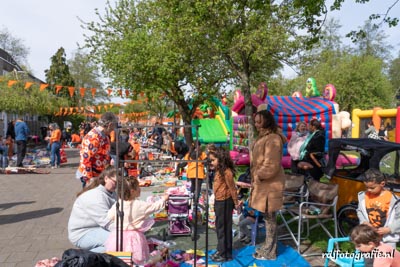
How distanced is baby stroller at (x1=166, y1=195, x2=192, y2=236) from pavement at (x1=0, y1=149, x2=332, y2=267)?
11 cm

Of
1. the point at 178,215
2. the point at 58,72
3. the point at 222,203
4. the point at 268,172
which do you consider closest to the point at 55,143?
the point at 178,215

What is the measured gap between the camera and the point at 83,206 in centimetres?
412

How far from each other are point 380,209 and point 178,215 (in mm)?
2973

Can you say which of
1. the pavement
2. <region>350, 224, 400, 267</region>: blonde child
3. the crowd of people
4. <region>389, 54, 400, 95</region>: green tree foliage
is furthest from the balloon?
<region>389, 54, 400, 95</region>: green tree foliage

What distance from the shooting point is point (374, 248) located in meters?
3.12

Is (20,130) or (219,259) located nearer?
(219,259)

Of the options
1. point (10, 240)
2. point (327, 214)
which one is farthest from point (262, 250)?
point (10, 240)

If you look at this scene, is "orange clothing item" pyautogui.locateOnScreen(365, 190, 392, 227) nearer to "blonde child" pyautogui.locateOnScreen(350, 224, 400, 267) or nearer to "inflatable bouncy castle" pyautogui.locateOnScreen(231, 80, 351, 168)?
"blonde child" pyautogui.locateOnScreen(350, 224, 400, 267)

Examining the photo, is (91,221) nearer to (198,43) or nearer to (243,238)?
(243,238)

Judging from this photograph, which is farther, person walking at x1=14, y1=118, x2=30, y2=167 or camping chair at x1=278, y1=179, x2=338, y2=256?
person walking at x1=14, y1=118, x2=30, y2=167

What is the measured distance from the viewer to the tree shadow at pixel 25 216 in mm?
6531

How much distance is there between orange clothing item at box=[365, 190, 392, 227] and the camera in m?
3.84

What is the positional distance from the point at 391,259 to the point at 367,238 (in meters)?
0.24

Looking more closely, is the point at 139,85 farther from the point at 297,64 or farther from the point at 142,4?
the point at 297,64
